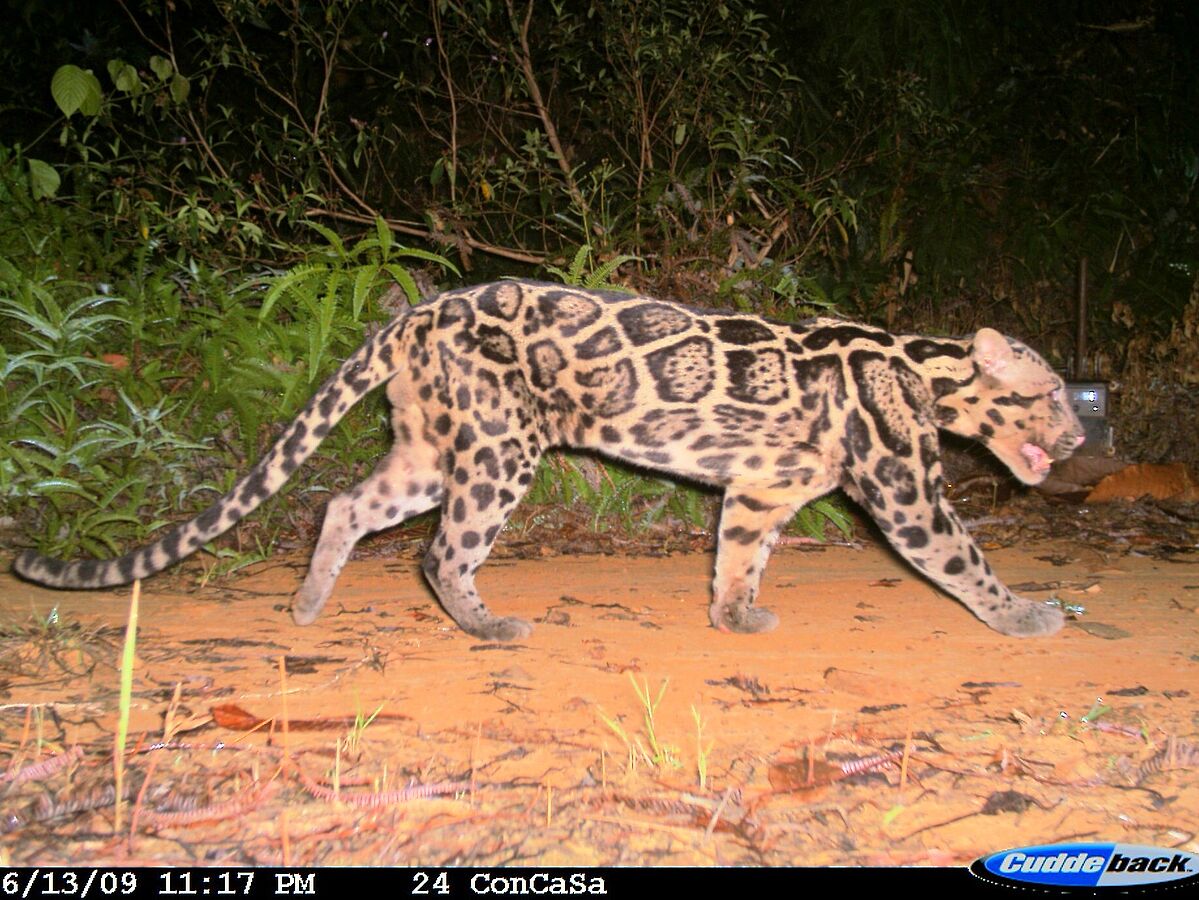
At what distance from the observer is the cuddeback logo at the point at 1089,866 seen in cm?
205

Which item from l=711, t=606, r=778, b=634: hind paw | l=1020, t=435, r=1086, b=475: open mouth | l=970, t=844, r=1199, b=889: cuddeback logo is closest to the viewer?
l=970, t=844, r=1199, b=889: cuddeback logo

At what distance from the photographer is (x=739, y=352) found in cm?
439

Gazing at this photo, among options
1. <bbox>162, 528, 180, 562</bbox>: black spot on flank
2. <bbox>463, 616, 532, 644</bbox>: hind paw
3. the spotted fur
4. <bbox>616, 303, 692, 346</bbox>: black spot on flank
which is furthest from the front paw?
<bbox>162, 528, 180, 562</bbox>: black spot on flank

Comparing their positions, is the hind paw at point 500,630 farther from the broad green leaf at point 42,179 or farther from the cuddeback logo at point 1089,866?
the broad green leaf at point 42,179

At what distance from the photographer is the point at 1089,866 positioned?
210 cm

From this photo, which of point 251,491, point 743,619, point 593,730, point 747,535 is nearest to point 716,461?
point 747,535

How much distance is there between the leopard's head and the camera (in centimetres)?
444

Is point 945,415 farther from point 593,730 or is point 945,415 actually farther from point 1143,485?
point 1143,485

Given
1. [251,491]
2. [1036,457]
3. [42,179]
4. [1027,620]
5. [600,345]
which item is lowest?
[1027,620]

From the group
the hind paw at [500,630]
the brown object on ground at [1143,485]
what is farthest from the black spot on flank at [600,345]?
the brown object on ground at [1143,485]

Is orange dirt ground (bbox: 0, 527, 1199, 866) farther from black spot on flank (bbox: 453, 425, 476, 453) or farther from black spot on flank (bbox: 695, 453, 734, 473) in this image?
black spot on flank (bbox: 453, 425, 476, 453)

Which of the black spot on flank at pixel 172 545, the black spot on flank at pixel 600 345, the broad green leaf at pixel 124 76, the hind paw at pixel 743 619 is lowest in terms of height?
the hind paw at pixel 743 619

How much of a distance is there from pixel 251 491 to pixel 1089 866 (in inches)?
125

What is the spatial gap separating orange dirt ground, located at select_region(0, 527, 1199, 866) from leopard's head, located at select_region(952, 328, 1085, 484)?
0.70 metres
